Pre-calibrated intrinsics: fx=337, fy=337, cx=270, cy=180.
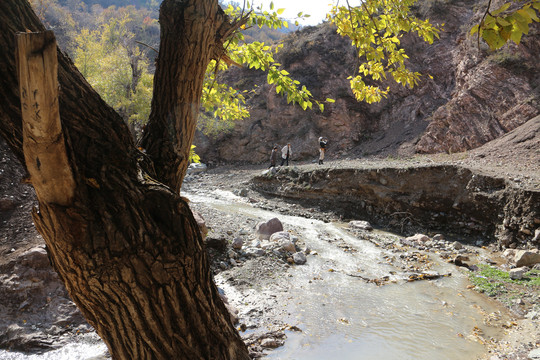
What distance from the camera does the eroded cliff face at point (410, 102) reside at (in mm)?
15828

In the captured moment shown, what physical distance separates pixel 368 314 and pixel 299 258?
7.15 feet

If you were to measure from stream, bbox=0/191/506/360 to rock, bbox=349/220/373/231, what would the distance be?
238cm

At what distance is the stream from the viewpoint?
4430mm

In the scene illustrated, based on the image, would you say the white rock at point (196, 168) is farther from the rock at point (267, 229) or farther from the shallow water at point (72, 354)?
the shallow water at point (72, 354)

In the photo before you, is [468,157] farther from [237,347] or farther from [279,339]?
[237,347]

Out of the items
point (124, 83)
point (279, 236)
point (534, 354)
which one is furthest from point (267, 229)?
point (124, 83)

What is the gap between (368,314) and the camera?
5.40 m

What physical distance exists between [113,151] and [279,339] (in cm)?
381

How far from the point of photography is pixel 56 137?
1.33m

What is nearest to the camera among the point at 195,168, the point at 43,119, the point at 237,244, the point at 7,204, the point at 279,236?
the point at 43,119

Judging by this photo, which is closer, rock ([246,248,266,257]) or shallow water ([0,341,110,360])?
shallow water ([0,341,110,360])

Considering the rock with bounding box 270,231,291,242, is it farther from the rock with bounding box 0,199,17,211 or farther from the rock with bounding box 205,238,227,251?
the rock with bounding box 0,199,17,211

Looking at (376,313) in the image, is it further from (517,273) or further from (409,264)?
(517,273)

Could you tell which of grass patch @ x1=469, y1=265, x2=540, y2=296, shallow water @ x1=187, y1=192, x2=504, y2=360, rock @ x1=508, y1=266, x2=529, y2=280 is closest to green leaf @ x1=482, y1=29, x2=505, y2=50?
shallow water @ x1=187, y1=192, x2=504, y2=360
